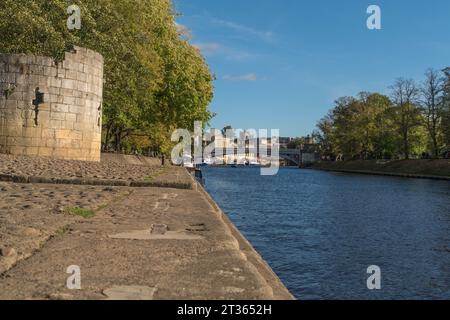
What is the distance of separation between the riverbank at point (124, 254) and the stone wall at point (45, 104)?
12.5m

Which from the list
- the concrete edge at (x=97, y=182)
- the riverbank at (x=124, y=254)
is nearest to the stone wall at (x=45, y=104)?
the concrete edge at (x=97, y=182)

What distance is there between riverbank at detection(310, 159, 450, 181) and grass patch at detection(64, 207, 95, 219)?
61195 mm

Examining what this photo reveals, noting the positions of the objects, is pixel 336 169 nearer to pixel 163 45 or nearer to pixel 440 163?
pixel 440 163

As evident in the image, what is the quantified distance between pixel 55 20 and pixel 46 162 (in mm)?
11041

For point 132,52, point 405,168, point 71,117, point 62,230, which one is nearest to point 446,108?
point 405,168

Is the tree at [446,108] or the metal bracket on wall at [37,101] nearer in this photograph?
the metal bracket on wall at [37,101]

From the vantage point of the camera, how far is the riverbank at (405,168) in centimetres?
6531

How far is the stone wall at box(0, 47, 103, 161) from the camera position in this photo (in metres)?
19.5

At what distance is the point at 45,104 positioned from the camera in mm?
19797

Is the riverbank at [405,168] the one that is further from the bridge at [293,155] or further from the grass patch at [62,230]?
the bridge at [293,155]

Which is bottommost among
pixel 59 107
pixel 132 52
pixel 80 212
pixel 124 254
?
pixel 124 254

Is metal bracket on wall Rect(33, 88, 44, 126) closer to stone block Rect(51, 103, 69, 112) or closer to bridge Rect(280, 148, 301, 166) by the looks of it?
stone block Rect(51, 103, 69, 112)

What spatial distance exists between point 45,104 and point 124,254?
17.1 metres

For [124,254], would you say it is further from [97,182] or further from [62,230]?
[97,182]
